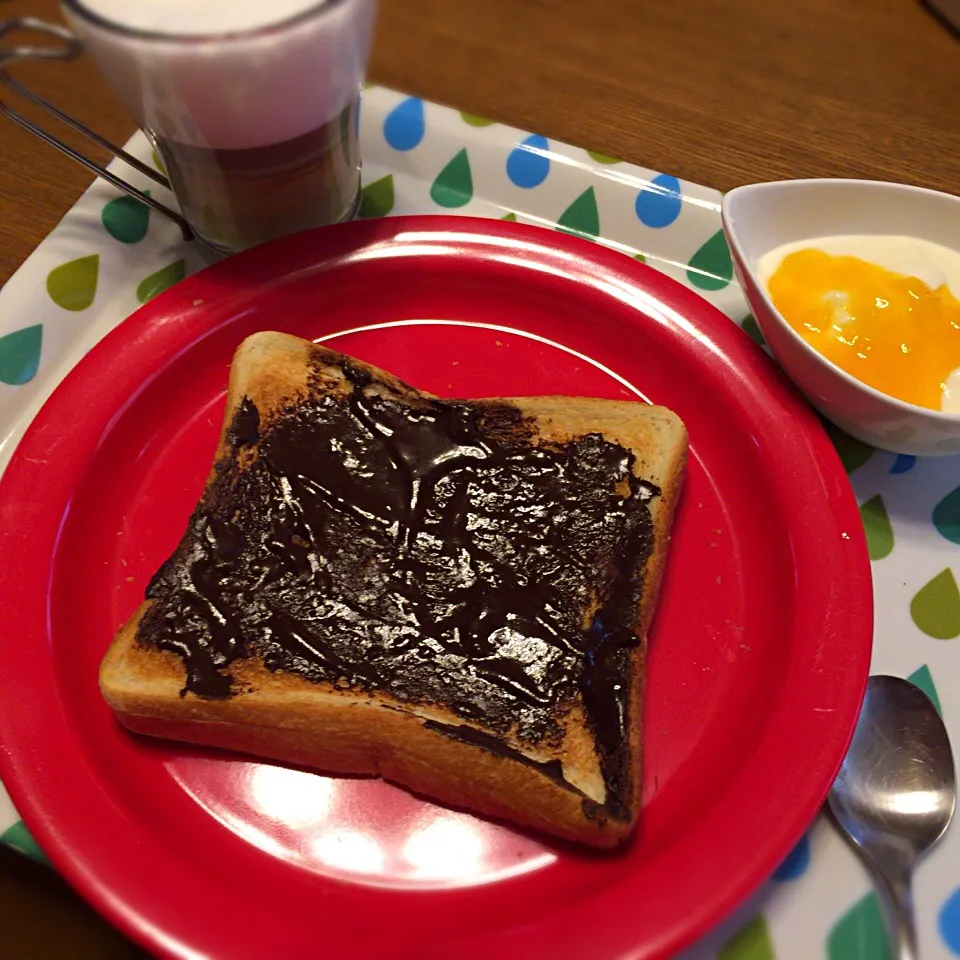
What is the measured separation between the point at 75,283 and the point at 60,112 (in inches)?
12.6

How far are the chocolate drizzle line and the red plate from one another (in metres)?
0.15

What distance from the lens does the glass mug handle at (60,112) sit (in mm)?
1166

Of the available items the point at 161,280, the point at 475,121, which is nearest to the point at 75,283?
the point at 161,280

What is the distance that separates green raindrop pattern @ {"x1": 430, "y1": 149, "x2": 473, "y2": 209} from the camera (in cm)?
173

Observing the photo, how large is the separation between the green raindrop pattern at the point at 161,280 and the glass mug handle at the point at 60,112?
2.8 inches

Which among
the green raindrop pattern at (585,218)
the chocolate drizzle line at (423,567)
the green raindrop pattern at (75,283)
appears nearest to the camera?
the chocolate drizzle line at (423,567)

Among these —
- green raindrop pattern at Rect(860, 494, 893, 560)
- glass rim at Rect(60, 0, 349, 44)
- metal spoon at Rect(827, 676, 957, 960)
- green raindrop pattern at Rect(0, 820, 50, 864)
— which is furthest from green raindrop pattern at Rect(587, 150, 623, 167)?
green raindrop pattern at Rect(0, 820, 50, 864)

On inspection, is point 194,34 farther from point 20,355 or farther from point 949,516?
point 949,516

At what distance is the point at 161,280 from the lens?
63.7 inches

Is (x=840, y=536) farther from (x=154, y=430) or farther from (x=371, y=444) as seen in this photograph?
(x=154, y=430)

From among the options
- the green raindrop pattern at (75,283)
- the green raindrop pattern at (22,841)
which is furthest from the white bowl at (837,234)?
the green raindrop pattern at (22,841)

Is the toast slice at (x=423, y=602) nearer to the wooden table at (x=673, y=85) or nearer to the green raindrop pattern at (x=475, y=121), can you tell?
the green raindrop pattern at (x=475, y=121)

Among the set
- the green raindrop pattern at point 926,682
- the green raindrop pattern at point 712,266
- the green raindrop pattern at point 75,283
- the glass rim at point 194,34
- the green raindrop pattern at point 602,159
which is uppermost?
the glass rim at point 194,34

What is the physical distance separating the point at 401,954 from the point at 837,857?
2.10 feet
